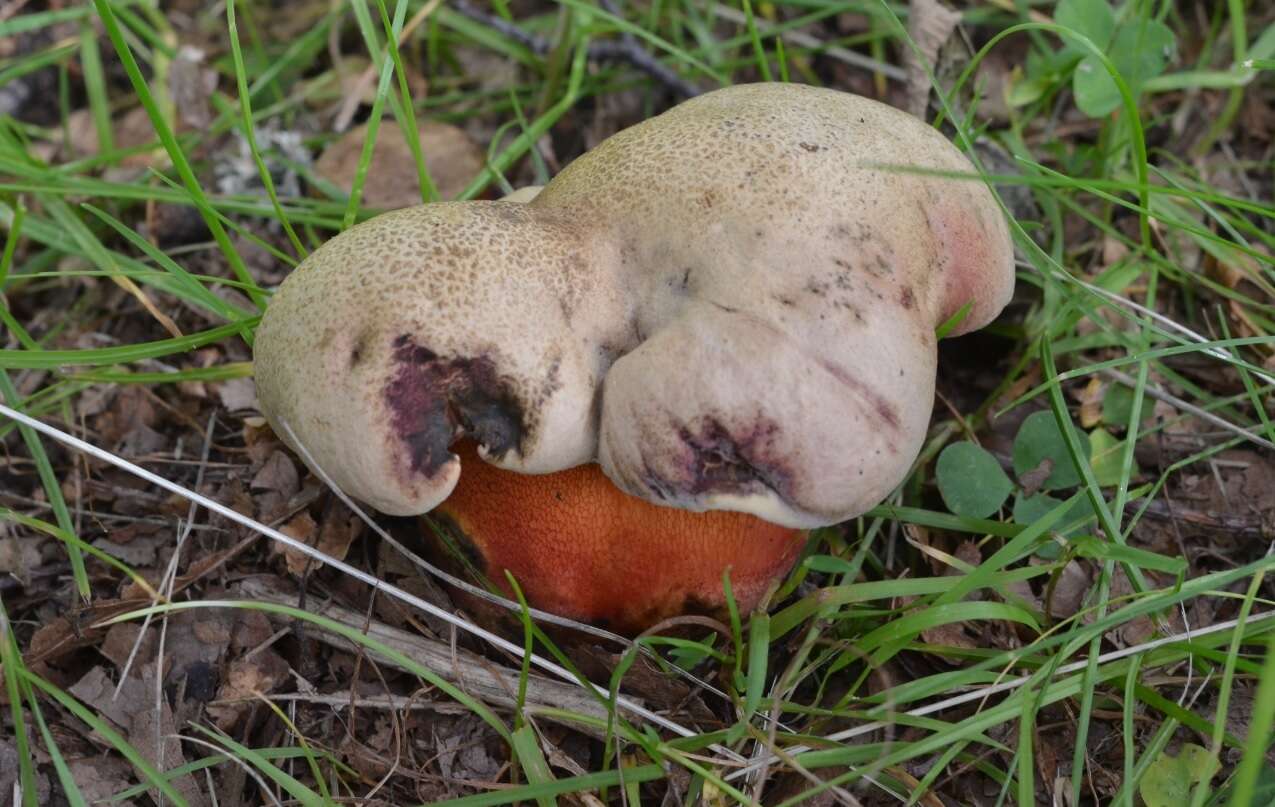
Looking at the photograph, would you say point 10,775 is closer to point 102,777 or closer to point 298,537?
point 102,777

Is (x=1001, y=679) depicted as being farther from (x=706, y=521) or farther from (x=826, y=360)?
(x=826, y=360)

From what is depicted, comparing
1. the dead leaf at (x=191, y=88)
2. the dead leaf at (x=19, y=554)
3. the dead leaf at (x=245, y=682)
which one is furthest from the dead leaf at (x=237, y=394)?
the dead leaf at (x=191, y=88)

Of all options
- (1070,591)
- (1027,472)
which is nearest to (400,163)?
(1027,472)

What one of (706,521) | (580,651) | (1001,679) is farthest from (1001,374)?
(580,651)

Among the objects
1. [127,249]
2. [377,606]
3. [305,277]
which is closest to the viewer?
[305,277]

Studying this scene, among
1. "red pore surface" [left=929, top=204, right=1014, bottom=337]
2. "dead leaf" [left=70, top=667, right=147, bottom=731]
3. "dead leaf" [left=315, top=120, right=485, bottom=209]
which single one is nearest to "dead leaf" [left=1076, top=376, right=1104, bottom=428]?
"red pore surface" [left=929, top=204, right=1014, bottom=337]

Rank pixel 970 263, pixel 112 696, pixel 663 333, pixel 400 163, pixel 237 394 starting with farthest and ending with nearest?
pixel 400 163 → pixel 237 394 → pixel 112 696 → pixel 970 263 → pixel 663 333
